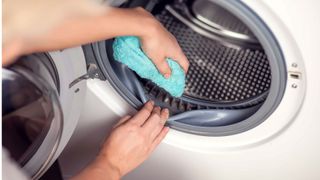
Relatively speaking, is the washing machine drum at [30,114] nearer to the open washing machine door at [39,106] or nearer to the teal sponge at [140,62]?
the open washing machine door at [39,106]

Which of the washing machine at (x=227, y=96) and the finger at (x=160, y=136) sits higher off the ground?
the washing machine at (x=227, y=96)

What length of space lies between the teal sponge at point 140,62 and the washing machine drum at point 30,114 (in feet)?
0.43

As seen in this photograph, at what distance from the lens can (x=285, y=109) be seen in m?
0.79

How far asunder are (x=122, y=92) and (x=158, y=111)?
3.2 inches

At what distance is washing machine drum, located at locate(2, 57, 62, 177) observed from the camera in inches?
30.1

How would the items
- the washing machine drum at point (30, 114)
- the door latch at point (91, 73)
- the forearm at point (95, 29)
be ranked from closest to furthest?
1. the forearm at point (95, 29)
2. the washing machine drum at point (30, 114)
3. the door latch at point (91, 73)

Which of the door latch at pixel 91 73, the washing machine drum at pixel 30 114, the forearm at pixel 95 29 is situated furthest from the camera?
the door latch at pixel 91 73

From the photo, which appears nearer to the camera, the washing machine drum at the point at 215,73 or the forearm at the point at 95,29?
the forearm at the point at 95,29

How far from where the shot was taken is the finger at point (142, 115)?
90 centimetres

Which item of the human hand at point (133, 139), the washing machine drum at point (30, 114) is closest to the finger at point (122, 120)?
the human hand at point (133, 139)

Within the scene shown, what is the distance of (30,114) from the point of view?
0.85 m

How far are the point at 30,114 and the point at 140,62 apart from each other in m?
0.21

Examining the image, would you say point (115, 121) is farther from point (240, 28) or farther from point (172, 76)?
point (240, 28)

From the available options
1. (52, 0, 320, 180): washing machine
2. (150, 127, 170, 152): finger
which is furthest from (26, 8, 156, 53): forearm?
(150, 127, 170, 152): finger
